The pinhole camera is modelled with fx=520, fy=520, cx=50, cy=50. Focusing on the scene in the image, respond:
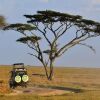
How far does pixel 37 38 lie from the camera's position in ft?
153

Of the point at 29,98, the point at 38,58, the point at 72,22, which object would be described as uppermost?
the point at 72,22

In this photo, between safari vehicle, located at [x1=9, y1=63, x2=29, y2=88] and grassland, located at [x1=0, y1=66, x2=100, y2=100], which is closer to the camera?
grassland, located at [x1=0, y1=66, x2=100, y2=100]

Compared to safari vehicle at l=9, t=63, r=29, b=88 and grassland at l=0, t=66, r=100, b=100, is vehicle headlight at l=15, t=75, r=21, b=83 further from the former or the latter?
grassland at l=0, t=66, r=100, b=100

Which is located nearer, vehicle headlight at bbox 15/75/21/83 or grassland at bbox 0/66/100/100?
grassland at bbox 0/66/100/100

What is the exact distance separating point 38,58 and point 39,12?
4073 millimetres

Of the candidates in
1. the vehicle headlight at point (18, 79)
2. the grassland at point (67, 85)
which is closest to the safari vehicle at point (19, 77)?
the vehicle headlight at point (18, 79)

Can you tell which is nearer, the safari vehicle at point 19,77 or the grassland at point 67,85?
the grassland at point 67,85

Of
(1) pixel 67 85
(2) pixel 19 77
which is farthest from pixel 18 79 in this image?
(1) pixel 67 85

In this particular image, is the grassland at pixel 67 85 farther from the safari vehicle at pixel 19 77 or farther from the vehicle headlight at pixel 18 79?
the vehicle headlight at pixel 18 79

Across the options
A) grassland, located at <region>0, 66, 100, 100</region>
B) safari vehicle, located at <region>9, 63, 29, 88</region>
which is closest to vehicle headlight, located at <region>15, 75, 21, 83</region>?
safari vehicle, located at <region>9, 63, 29, 88</region>

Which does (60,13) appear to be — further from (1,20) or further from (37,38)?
(1,20)

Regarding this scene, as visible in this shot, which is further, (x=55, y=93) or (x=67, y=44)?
(x=67, y=44)

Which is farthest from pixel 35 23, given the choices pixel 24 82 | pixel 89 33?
pixel 24 82

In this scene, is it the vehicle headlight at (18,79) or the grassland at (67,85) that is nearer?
the grassland at (67,85)
